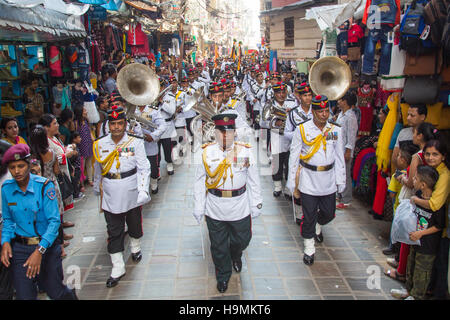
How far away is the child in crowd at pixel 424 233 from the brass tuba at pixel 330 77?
9.41 feet

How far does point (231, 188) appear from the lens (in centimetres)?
414

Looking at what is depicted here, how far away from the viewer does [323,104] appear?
4.84m

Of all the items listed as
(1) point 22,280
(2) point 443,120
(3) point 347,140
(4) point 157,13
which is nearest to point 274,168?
(3) point 347,140

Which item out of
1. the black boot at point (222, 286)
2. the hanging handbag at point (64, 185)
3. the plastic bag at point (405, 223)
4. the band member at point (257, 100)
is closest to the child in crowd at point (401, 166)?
the plastic bag at point (405, 223)

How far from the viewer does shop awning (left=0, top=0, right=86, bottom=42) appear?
15.2 feet

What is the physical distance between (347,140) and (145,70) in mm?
3744

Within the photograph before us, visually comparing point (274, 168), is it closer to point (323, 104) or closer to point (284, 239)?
point (284, 239)

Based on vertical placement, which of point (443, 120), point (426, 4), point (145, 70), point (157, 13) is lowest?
point (443, 120)

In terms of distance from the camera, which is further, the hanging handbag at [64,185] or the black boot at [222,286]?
the hanging handbag at [64,185]

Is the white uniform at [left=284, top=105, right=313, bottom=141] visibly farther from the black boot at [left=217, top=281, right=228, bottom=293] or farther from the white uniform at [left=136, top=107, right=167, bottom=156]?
the black boot at [left=217, top=281, right=228, bottom=293]

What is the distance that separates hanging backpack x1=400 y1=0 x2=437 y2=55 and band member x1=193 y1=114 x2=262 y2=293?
2579 millimetres

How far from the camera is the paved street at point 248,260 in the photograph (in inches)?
170

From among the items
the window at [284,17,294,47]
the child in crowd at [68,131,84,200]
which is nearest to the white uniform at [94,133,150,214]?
the child in crowd at [68,131,84,200]

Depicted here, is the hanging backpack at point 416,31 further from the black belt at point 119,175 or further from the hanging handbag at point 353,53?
the black belt at point 119,175
